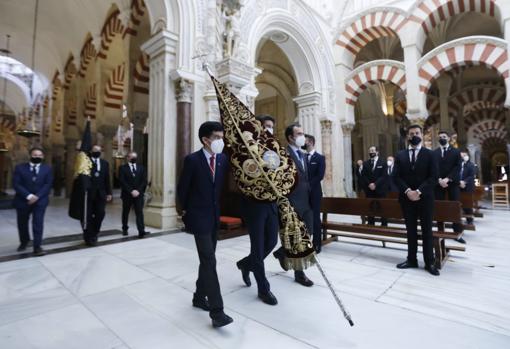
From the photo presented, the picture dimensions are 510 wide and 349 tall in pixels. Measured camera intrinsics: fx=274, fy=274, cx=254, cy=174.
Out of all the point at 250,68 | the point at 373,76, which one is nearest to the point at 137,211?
the point at 250,68

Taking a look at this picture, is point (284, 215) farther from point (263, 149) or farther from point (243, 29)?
point (243, 29)

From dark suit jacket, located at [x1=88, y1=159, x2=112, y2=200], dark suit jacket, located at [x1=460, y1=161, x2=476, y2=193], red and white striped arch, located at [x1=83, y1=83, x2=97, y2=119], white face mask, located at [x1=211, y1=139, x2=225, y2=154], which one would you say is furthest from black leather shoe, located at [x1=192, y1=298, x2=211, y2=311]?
red and white striped arch, located at [x1=83, y1=83, x2=97, y2=119]

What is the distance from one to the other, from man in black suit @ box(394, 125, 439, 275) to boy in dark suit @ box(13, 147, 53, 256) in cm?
453

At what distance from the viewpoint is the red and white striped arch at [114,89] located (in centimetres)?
1044

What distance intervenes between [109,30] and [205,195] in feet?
33.3

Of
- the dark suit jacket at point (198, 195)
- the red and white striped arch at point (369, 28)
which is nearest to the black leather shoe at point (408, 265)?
the dark suit jacket at point (198, 195)

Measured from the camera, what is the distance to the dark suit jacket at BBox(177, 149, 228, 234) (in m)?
1.88

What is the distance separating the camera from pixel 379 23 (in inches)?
373

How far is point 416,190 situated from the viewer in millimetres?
2830

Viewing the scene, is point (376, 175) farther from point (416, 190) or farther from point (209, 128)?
point (209, 128)

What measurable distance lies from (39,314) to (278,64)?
13.7 m

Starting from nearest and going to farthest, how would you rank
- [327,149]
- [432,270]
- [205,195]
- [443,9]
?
[205,195] < [432,270] < [443,9] < [327,149]

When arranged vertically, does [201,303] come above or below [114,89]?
below

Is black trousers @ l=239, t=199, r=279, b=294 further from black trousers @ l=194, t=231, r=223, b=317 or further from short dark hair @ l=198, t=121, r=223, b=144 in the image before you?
short dark hair @ l=198, t=121, r=223, b=144
